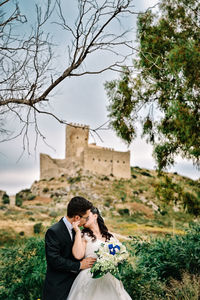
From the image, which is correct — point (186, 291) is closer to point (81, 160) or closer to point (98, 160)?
point (81, 160)

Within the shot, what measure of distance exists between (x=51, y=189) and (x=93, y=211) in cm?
4435

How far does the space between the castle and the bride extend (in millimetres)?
45610

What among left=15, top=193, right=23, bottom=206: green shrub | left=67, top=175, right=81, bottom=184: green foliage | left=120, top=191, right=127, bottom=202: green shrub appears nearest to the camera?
left=120, top=191, right=127, bottom=202: green shrub

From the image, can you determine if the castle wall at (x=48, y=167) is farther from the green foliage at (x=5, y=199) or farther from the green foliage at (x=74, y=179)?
the green foliage at (x=5, y=199)

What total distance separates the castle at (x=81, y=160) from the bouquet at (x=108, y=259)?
45.8 meters

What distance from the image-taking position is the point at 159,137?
7.79 metres

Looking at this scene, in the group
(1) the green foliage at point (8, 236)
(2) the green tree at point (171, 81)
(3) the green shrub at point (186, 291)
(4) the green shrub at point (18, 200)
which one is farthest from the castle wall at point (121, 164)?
(3) the green shrub at point (186, 291)

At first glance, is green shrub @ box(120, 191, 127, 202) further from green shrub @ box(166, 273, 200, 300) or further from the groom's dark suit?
the groom's dark suit

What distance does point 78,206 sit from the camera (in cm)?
261

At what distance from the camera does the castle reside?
49625mm

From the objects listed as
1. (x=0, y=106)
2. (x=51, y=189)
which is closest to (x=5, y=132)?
(x=0, y=106)

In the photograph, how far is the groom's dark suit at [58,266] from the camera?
98.8 inches

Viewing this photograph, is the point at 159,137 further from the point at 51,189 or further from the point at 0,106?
the point at 51,189

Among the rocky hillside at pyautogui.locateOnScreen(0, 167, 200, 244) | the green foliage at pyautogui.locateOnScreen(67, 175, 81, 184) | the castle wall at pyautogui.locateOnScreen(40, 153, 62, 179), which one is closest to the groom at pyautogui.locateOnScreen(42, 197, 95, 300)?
the rocky hillside at pyautogui.locateOnScreen(0, 167, 200, 244)
